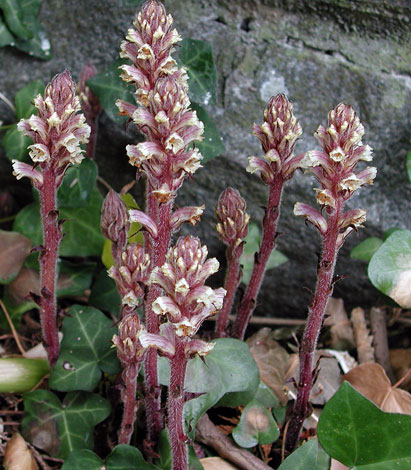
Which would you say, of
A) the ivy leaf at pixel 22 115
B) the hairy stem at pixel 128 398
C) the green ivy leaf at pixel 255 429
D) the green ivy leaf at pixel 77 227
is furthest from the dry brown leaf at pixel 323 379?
the ivy leaf at pixel 22 115

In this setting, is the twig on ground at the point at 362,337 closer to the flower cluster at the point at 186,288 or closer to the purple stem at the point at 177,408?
the purple stem at the point at 177,408

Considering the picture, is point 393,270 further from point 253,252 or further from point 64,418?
point 64,418

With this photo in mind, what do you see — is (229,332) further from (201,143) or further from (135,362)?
(201,143)

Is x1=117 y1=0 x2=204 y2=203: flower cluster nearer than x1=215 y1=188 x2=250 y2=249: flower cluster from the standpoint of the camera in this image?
Yes

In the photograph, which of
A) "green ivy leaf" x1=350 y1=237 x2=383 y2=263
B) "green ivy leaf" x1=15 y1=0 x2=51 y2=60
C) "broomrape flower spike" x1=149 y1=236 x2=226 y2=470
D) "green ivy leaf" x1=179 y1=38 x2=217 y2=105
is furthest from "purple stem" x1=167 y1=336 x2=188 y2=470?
"green ivy leaf" x1=15 y1=0 x2=51 y2=60

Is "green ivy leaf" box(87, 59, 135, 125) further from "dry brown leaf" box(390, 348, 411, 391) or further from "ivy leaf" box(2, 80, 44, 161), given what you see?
"dry brown leaf" box(390, 348, 411, 391)
